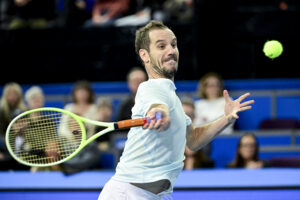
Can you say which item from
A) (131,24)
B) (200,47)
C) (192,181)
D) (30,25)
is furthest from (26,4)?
(192,181)

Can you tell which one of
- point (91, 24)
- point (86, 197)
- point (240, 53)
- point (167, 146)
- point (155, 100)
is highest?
point (91, 24)

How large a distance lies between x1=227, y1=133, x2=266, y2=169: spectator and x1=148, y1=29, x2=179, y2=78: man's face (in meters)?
2.56

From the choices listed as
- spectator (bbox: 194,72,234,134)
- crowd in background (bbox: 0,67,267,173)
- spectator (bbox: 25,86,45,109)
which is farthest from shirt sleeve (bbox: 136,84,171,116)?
spectator (bbox: 25,86,45,109)

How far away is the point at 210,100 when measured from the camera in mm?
6426

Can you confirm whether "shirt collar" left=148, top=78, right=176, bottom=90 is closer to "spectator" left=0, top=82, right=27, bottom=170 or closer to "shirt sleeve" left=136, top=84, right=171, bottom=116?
"shirt sleeve" left=136, top=84, right=171, bottom=116

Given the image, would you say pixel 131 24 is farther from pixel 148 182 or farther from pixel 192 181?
pixel 148 182

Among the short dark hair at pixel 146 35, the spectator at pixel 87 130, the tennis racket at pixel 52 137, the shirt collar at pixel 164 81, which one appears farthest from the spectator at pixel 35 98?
the shirt collar at pixel 164 81

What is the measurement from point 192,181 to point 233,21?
143 inches

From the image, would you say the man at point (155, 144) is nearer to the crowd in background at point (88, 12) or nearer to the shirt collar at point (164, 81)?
the shirt collar at point (164, 81)

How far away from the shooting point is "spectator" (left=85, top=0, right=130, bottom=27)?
796 cm

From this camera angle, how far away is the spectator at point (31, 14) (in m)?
8.34

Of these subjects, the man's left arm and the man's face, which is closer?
the man's face

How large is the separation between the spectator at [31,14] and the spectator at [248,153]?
405 cm

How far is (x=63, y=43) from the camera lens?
8.19 metres
